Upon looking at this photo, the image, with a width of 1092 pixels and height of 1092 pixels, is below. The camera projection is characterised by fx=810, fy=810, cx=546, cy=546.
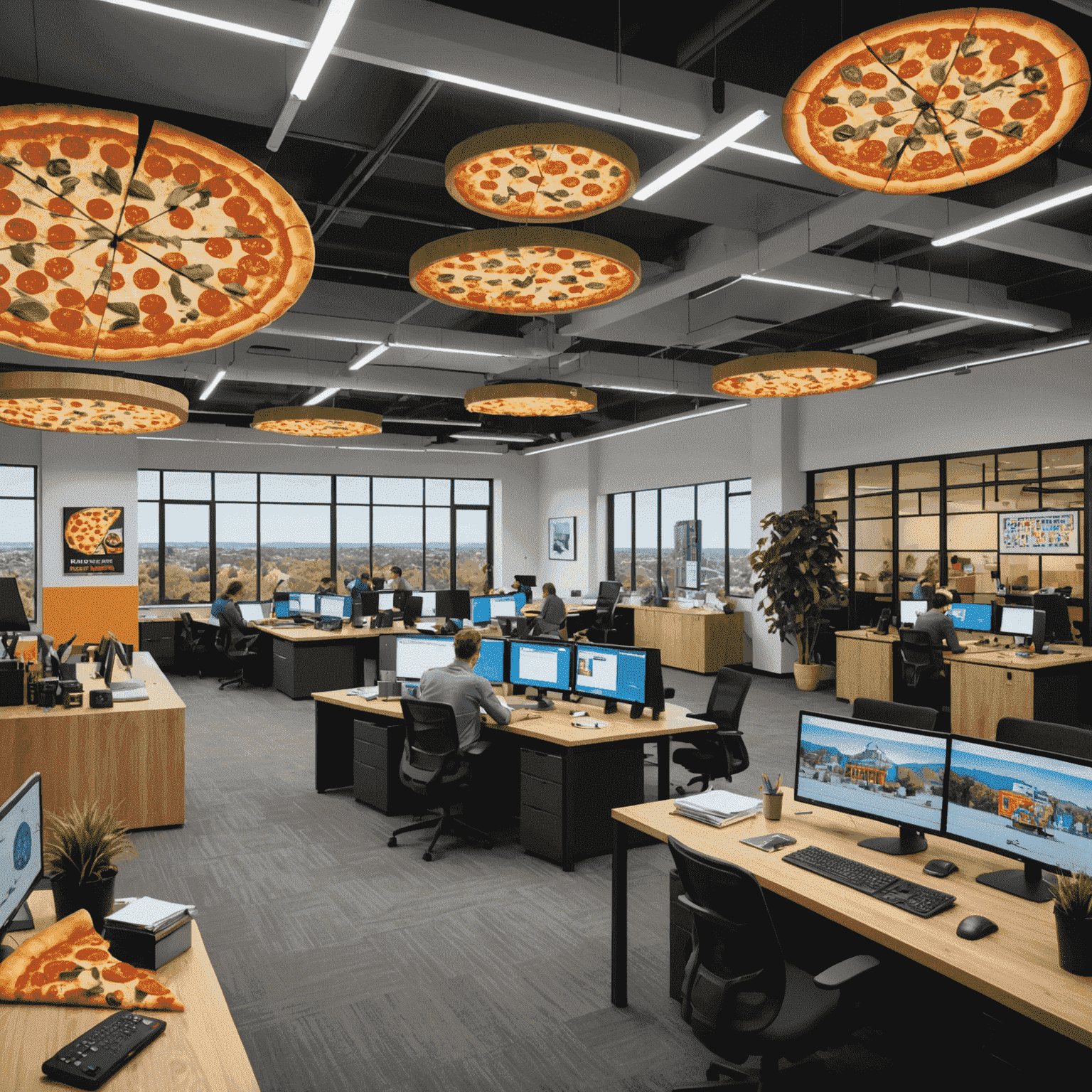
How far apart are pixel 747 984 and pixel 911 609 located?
7.87 m

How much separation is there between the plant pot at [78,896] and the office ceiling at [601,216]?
2.90 m

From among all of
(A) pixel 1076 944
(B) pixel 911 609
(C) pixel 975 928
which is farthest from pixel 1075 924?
(B) pixel 911 609

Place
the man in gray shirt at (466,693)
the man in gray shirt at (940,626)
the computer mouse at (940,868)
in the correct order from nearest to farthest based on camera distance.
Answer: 1. the computer mouse at (940,868)
2. the man in gray shirt at (466,693)
3. the man in gray shirt at (940,626)

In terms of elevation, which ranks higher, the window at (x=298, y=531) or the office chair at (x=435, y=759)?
the window at (x=298, y=531)

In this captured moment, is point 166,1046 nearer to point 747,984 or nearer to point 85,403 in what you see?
point 747,984

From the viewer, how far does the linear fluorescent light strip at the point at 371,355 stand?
8085 millimetres

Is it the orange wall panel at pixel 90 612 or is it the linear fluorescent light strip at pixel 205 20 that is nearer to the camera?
the linear fluorescent light strip at pixel 205 20

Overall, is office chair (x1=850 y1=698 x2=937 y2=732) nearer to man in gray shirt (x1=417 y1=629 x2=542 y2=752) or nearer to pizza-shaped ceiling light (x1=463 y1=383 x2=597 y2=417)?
man in gray shirt (x1=417 y1=629 x2=542 y2=752)

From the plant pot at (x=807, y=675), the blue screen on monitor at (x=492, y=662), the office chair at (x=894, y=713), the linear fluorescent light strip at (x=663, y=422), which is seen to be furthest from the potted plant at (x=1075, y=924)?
the linear fluorescent light strip at (x=663, y=422)

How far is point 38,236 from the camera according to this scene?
2348 mm

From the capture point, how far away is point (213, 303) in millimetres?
2617

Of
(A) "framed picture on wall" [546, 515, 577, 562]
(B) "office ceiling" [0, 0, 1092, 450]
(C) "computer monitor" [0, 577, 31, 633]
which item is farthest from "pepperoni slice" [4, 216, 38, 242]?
(A) "framed picture on wall" [546, 515, 577, 562]

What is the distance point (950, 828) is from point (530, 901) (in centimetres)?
234

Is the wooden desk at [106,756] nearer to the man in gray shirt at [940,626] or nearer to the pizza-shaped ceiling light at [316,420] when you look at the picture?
the pizza-shaped ceiling light at [316,420]
